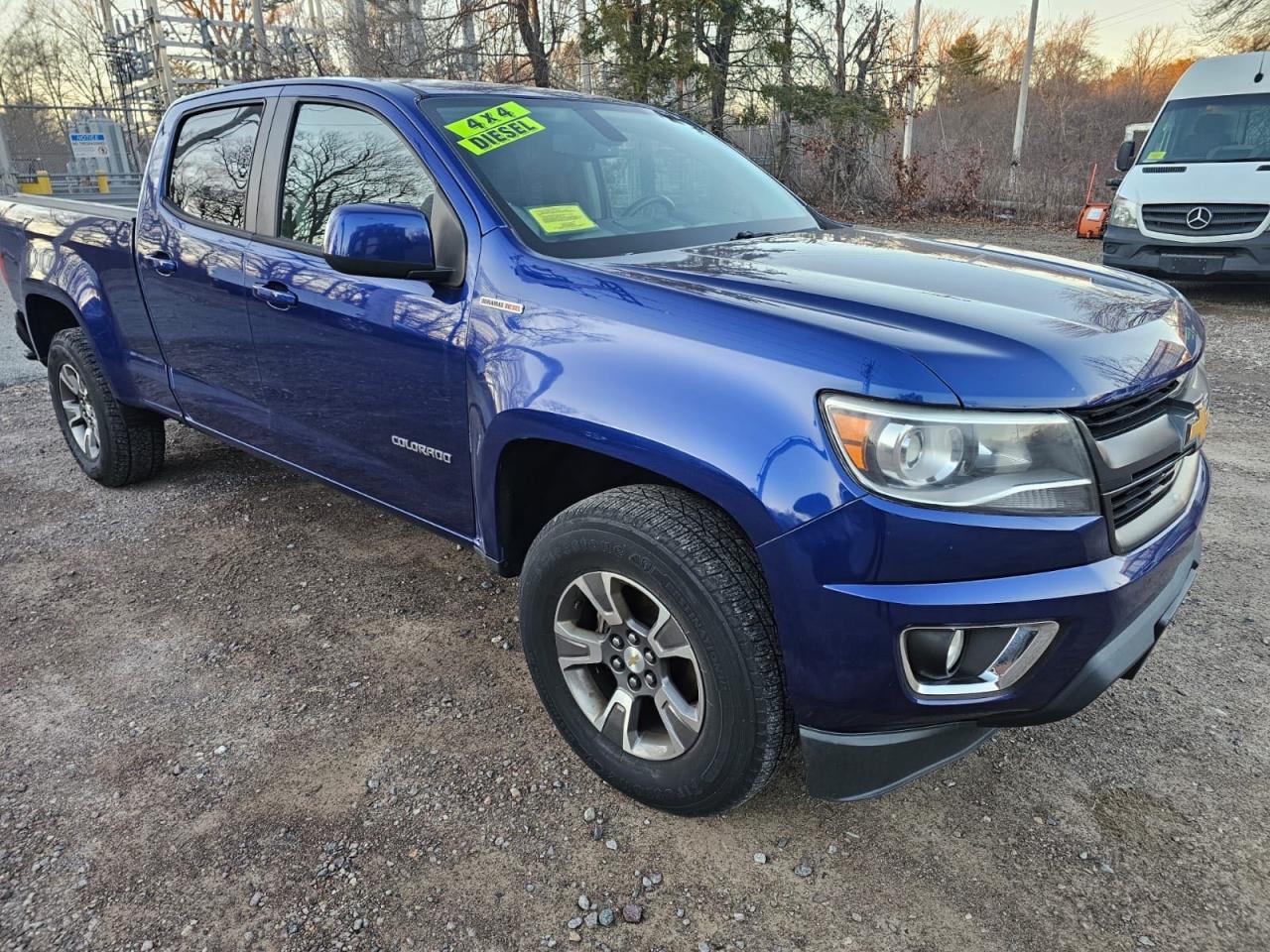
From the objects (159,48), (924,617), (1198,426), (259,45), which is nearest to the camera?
(924,617)

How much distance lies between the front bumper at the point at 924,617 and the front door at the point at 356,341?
3.84ft

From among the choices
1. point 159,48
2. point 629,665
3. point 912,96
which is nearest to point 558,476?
Result: point 629,665

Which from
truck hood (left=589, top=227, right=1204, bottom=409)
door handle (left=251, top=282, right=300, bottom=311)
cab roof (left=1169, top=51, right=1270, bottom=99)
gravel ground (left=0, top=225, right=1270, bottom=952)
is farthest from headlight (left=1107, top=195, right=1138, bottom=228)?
door handle (left=251, top=282, right=300, bottom=311)

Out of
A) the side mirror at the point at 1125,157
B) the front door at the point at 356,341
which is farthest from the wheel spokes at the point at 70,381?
the side mirror at the point at 1125,157

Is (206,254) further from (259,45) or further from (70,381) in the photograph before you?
(259,45)

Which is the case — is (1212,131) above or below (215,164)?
above

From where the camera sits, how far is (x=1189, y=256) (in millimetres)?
8438

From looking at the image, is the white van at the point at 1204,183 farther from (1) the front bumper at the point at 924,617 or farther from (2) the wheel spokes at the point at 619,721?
(2) the wheel spokes at the point at 619,721

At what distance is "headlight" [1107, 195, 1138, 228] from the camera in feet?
28.9

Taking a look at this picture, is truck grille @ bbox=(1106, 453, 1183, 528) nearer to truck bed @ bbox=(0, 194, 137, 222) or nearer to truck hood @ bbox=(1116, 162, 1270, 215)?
truck bed @ bbox=(0, 194, 137, 222)

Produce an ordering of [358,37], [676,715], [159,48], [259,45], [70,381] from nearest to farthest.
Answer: [676,715], [70,381], [358,37], [259,45], [159,48]

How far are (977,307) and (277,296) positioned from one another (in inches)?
87.4

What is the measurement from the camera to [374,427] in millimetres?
2789

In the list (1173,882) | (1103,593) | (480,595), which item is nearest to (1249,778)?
Answer: (1173,882)
